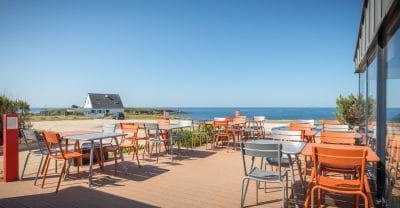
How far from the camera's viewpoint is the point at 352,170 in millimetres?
3256

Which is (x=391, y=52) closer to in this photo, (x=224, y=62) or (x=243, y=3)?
(x=243, y=3)

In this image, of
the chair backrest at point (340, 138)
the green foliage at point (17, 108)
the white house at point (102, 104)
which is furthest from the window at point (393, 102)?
the white house at point (102, 104)

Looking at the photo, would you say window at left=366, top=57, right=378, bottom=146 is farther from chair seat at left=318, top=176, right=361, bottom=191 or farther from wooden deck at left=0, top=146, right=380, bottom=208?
chair seat at left=318, top=176, right=361, bottom=191

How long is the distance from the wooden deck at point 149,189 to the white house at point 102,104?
41767mm

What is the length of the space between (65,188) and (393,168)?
4534 mm

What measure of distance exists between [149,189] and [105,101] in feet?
157

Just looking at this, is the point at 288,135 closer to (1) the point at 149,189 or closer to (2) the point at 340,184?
(2) the point at 340,184

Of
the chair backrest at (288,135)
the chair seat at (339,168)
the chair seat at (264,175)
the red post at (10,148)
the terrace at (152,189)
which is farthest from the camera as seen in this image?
the red post at (10,148)

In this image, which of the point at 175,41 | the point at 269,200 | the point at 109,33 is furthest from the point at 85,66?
the point at 269,200

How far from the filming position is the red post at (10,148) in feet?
15.3

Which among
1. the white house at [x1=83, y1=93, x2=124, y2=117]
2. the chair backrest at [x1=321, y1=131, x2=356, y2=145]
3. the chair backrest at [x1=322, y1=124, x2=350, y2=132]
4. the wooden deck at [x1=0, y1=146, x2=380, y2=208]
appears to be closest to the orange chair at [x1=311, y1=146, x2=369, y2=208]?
the wooden deck at [x1=0, y1=146, x2=380, y2=208]

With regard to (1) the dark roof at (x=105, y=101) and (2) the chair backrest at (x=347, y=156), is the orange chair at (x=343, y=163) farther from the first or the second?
(1) the dark roof at (x=105, y=101)

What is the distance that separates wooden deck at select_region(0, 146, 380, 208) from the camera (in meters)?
3.68

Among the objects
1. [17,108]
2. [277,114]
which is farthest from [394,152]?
[277,114]
